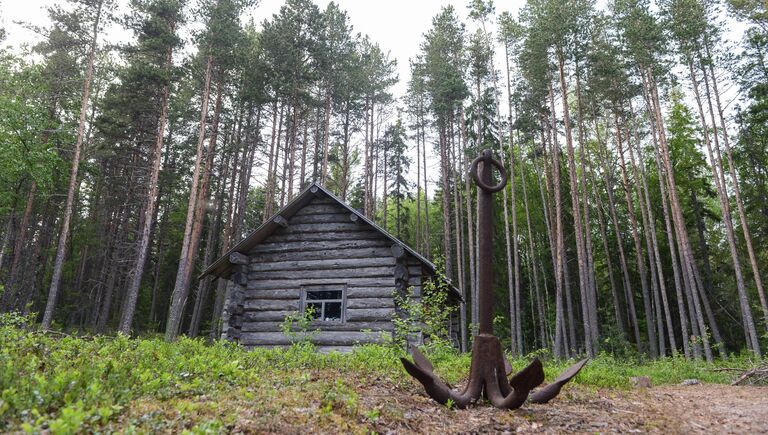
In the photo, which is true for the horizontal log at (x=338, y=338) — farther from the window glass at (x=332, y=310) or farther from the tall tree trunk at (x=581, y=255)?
the tall tree trunk at (x=581, y=255)

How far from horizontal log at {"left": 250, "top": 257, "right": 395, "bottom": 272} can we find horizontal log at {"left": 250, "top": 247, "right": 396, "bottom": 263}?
0.10 meters

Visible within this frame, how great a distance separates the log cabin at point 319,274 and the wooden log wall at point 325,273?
0.03 metres

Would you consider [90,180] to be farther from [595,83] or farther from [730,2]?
[730,2]

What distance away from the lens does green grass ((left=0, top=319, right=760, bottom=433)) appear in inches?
135

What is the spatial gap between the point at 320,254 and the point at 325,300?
4.48 feet

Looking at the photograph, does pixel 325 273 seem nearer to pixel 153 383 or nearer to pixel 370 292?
pixel 370 292

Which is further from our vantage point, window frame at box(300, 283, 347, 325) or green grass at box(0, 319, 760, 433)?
window frame at box(300, 283, 347, 325)

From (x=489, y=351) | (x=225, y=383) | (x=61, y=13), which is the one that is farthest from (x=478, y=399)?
(x=61, y=13)

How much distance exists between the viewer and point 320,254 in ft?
41.5

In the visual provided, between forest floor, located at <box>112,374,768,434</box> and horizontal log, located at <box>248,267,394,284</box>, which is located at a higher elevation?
horizontal log, located at <box>248,267,394,284</box>

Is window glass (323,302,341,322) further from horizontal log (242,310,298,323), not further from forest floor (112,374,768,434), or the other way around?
forest floor (112,374,768,434)

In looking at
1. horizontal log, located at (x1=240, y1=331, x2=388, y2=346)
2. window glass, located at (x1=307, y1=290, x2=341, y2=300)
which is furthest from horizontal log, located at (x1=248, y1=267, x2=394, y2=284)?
horizontal log, located at (x1=240, y1=331, x2=388, y2=346)

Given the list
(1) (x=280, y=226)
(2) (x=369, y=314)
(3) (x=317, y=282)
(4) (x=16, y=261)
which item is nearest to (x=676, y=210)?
(2) (x=369, y=314)

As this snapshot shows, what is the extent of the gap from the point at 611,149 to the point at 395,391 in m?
28.5
